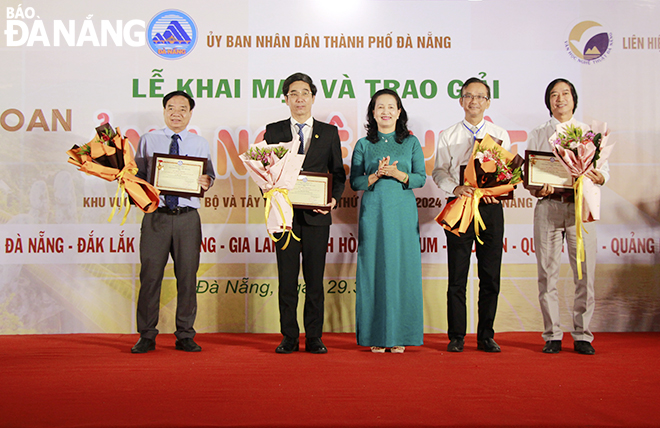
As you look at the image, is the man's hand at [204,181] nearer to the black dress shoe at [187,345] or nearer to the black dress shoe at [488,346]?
the black dress shoe at [187,345]

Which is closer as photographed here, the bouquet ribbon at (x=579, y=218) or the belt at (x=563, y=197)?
the bouquet ribbon at (x=579, y=218)

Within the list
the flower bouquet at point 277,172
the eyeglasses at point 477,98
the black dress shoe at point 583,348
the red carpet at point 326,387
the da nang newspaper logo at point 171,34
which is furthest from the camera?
the da nang newspaper logo at point 171,34

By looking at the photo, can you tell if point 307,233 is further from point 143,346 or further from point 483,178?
point 143,346

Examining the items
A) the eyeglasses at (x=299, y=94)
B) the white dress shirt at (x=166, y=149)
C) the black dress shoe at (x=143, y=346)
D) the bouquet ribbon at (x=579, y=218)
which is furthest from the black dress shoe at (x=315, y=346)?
the bouquet ribbon at (x=579, y=218)

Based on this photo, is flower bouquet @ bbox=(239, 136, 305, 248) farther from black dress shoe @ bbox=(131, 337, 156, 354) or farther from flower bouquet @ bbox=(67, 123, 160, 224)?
black dress shoe @ bbox=(131, 337, 156, 354)

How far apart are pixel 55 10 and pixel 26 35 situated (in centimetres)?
31

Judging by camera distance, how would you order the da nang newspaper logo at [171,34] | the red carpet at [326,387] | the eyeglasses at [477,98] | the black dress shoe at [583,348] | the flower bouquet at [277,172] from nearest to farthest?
1. the red carpet at [326,387]
2. the flower bouquet at [277,172]
3. the black dress shoe at [583,348]
4. the eyeglasses at [477,98]
5. the da nang newspaper logo at [171,34]

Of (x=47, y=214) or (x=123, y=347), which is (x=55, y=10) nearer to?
(x=47, y=214)

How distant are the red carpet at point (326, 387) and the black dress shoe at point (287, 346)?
0.10m

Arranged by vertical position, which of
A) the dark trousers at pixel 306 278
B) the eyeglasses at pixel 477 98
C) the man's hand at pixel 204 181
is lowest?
the dark trousers at pixel 306 278

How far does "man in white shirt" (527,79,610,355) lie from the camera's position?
333 centimetres

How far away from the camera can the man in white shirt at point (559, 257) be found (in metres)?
3.33

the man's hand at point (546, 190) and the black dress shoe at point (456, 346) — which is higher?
the man's hand at point (546, 190)

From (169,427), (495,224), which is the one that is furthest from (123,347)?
(495,224)
